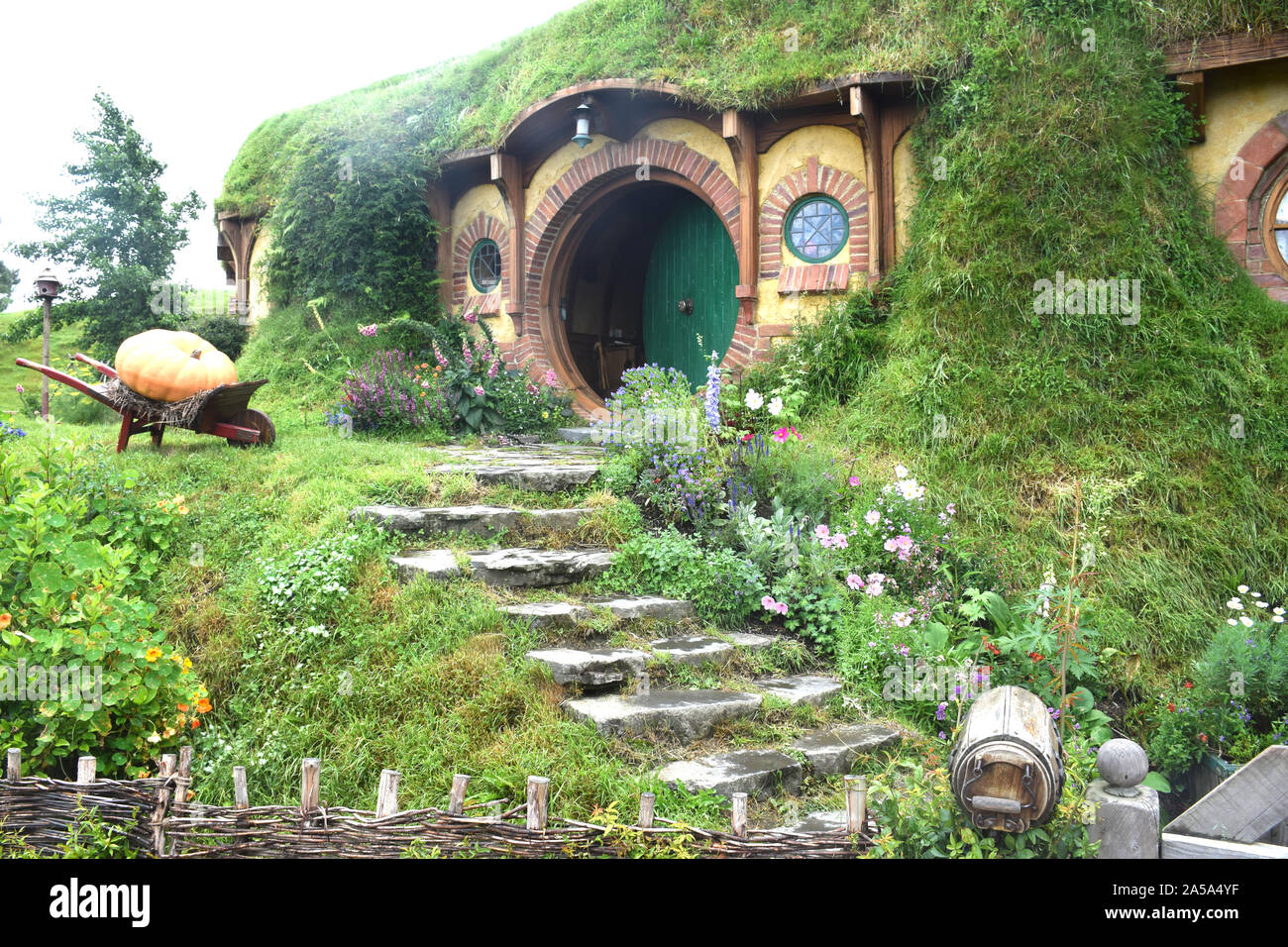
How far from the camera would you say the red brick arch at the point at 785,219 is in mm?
7723

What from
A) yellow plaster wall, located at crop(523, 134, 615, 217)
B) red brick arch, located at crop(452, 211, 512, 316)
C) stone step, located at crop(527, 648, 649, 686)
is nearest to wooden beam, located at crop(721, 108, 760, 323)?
yellow plaster wall, located at crop(523, 134, 615, 217)

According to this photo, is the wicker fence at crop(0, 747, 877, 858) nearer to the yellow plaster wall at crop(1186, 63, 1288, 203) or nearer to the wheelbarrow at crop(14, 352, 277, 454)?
the wheelbarrow at crop(14, 352, 277, 454)

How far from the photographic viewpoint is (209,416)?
6.25 m

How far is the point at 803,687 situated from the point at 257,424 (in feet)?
14.6

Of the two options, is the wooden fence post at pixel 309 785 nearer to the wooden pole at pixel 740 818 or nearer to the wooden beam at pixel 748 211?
the wooden pole at pixel 740 818

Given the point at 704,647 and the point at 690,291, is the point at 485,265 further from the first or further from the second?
the point at 704,647

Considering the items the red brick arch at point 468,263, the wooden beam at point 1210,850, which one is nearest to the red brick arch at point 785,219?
the red brick arch at point 468,263

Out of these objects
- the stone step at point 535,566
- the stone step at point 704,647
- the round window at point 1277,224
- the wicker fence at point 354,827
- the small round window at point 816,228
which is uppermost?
the small round window at point 816,228

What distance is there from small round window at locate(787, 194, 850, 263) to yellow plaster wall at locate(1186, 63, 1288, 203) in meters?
2.63

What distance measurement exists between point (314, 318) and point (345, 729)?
7.69 metres

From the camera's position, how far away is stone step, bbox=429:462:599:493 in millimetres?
5598

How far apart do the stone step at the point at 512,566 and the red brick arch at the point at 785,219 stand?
395 centimetres

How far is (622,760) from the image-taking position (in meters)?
3.47
